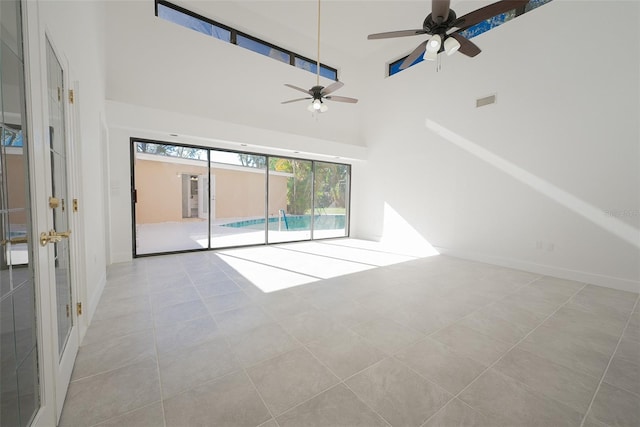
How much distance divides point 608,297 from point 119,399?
5.16m

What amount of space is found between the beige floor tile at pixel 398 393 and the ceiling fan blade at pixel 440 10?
307 centimetres

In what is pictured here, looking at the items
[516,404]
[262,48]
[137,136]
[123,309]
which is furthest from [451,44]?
[137,136]

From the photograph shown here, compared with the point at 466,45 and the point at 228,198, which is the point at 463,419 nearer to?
the point at 466,45

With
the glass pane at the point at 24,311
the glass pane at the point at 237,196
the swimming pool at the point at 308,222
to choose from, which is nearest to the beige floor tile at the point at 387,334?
the glass pane at the point at 24,311

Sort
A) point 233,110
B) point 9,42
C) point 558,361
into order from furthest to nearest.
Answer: point 233,110
point 558,361
point 9,42

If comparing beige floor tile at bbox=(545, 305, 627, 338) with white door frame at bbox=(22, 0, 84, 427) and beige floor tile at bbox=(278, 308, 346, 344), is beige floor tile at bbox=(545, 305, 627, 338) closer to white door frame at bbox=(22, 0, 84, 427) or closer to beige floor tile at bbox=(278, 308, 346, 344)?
beige floor tile at bbox=(278, 308, 346, 344)

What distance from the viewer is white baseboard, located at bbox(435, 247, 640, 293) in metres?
3.48

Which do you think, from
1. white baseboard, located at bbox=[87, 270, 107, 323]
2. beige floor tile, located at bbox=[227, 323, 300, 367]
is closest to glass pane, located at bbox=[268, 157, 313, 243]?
white baseboard, located at bbox=[87, 270, 107, 323]

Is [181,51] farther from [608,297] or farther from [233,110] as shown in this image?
[608,297]

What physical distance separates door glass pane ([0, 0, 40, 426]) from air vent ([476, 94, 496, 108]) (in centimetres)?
584

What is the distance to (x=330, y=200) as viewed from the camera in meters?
7.72

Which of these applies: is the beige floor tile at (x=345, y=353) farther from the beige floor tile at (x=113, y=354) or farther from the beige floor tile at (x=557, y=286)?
the beige floor tile at (x=557, y=286)

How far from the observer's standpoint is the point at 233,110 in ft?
17.5

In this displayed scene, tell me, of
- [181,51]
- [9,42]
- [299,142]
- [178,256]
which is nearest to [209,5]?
[181,51]
